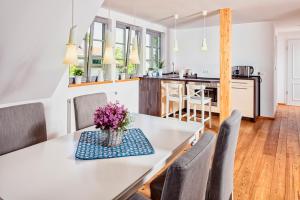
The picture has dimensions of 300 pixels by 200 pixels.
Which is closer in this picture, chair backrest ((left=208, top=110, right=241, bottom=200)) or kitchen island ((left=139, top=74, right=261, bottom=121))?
chair backrest ((left=208, top=110, right=241, bottom=200))

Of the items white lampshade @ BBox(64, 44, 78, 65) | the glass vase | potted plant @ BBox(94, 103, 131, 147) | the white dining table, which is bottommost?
the white dining table

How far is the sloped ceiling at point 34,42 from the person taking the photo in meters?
2.03

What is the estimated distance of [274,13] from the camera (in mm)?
4824

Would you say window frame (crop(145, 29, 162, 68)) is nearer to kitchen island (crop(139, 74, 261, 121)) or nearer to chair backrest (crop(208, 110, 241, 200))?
kitchen island (crop(139, 74, 261, 121))

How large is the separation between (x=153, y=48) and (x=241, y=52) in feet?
7.23

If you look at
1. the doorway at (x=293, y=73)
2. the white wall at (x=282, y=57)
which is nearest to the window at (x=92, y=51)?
the white wall at (x=282, y=57)

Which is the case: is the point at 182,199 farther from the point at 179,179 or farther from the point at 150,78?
the point at 150,78

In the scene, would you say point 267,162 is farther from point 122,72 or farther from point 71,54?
point 122,72

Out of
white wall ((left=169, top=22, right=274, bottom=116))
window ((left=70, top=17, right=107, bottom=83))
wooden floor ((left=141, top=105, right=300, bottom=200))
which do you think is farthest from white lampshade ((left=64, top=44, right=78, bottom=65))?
white wall ((left=169, top=22, right=274, bottom=116))

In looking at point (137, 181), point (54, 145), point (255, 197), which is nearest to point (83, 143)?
point (54, 145)

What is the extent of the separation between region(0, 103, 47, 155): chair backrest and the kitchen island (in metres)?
3.47

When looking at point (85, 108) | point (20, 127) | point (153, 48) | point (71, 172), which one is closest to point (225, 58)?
point (153, 48)

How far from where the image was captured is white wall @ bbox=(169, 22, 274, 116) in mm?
5683

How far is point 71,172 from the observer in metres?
1.26
